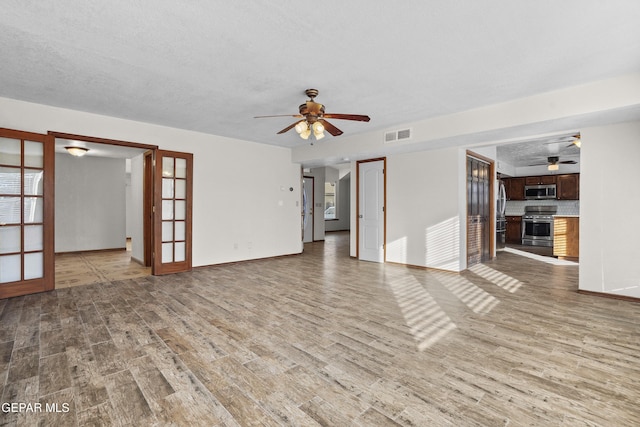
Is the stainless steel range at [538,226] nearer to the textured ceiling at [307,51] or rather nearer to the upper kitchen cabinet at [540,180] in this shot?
the upper kitchen cabinet at [540,180]

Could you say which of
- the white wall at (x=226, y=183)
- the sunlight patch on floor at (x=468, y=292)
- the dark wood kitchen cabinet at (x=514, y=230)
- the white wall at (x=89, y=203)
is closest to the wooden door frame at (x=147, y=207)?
the white wall at (x=226, y=183)

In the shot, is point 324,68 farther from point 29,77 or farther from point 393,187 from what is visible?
point 393,187

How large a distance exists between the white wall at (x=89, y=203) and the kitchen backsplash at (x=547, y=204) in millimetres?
12230

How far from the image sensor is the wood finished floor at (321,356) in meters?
1.77

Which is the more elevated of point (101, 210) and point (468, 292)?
point (101, 210)

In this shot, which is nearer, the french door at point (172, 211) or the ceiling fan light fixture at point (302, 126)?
the ceiling fan light fixture at point (302, 126)

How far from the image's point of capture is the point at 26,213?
13.8 ft

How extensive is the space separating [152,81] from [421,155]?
4.60 metres

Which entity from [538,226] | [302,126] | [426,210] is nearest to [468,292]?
[426,210]

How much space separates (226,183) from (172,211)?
1.18 metres

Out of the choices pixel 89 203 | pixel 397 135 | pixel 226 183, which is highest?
pixel 397 135

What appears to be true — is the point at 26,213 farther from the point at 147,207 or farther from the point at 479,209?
the point at 479,209

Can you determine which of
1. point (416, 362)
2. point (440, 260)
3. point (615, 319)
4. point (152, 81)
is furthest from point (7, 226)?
point (615, 319)

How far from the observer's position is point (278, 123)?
514 centimetres
